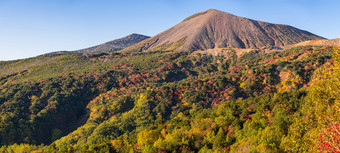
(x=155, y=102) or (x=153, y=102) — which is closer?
(x=153, y=102)

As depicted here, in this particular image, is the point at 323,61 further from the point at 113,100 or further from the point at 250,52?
the point at 113,100

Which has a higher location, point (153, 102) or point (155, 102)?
point (153, 102)

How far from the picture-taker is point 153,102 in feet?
352

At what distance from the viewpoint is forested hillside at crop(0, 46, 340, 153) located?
176ft

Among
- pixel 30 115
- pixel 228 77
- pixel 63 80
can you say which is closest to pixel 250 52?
pixel 228 77

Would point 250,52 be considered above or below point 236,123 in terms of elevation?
above

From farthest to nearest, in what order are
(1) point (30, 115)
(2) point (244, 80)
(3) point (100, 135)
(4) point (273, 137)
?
(2) point (244, 80)
(1) point (30, 115)
(3) point (100, 135)
(4) point (273, 137)

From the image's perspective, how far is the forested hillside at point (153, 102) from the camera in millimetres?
53719

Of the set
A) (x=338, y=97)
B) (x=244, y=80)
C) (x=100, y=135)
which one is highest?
(x=338, y=97)

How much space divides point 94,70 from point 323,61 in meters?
139

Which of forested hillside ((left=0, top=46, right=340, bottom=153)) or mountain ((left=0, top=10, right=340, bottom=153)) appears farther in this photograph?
forested hillside ((left=0, top=46, right=340, bottom=153))

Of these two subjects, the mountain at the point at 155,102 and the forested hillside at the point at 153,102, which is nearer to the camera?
the mountain at the point at 155,102

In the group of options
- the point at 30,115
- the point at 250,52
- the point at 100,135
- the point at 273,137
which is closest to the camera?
the point at 273,137

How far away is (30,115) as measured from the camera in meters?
105
